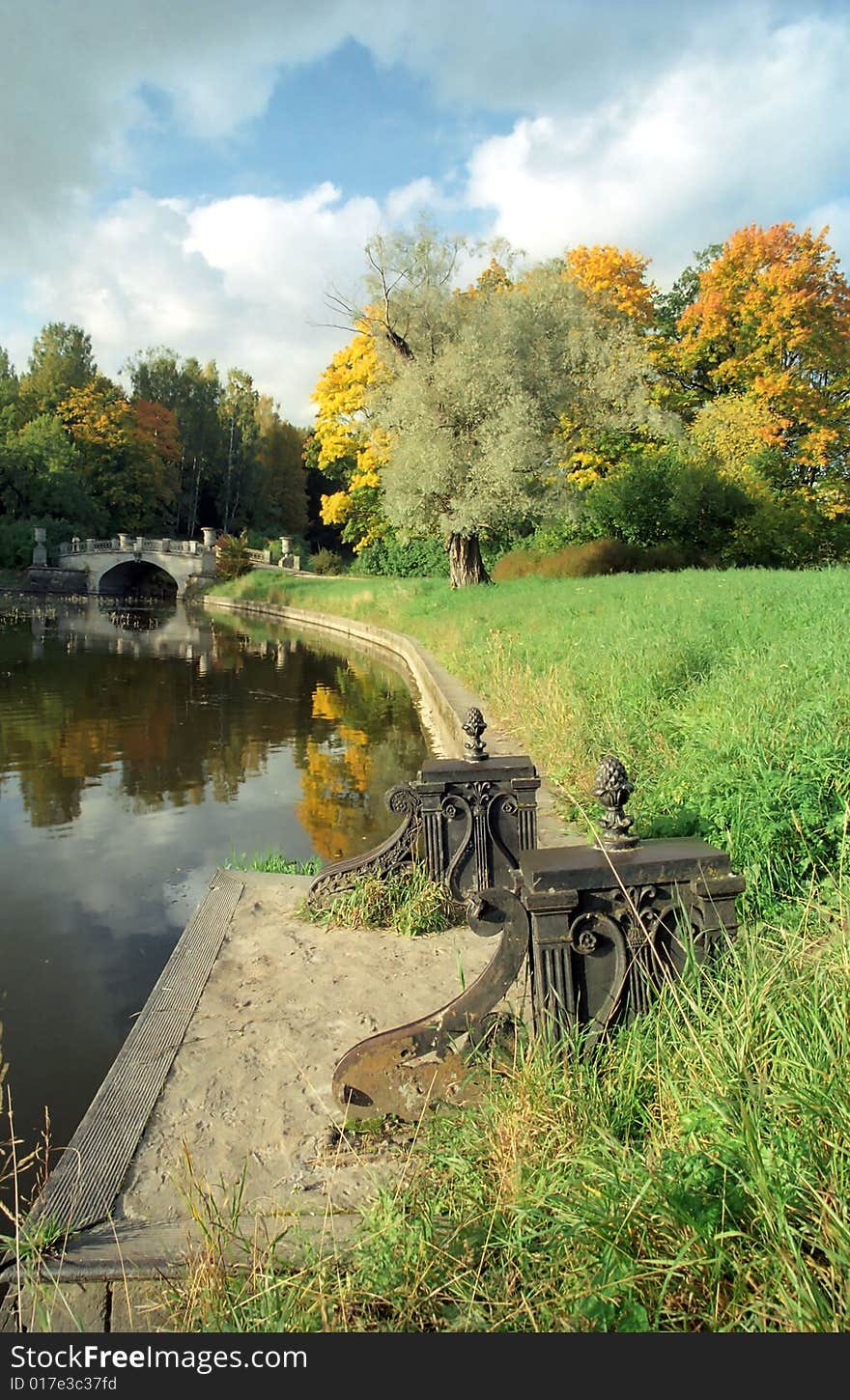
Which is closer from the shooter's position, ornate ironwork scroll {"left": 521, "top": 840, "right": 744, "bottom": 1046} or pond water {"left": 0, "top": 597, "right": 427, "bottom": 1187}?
ornate ironwork scroll {"left": 521, "top": 840, "right": 744, "bottom": 1046}

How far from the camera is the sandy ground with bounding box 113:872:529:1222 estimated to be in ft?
9.27

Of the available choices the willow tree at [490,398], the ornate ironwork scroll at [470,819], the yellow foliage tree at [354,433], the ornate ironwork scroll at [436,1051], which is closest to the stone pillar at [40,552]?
the yellow foliage tree at [354,433]

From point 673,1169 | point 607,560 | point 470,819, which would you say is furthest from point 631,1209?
point 607,560

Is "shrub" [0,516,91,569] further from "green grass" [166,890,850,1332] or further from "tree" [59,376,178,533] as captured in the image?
"green grass" [166,890,850,1332]

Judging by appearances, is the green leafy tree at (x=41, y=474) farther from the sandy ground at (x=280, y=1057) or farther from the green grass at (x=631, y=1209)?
the green grass at (x=631, y=1209)

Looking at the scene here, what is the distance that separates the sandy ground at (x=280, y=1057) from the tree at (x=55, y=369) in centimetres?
6207

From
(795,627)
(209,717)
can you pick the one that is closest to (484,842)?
(795,627)

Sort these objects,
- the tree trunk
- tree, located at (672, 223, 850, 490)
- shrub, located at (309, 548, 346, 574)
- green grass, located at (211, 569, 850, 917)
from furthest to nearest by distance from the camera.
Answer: shrub, located at (309, 548, 346, 574) < tree, located at (672, 223, 850, 490) < the tree trunk < green grass, located at (211, 569, 850, 917)

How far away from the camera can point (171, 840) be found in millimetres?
7902

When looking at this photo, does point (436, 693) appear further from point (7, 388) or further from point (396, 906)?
point (7, 388)

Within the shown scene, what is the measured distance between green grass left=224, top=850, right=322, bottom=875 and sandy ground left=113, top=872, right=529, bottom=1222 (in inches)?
30.6

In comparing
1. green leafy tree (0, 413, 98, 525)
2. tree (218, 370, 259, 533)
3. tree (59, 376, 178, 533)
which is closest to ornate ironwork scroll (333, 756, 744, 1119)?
green leafy tree (0, 413, 98, 525)

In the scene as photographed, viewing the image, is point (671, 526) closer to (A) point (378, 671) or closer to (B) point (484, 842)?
(A) point (378, 671)

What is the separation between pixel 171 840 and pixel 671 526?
2273 cm
